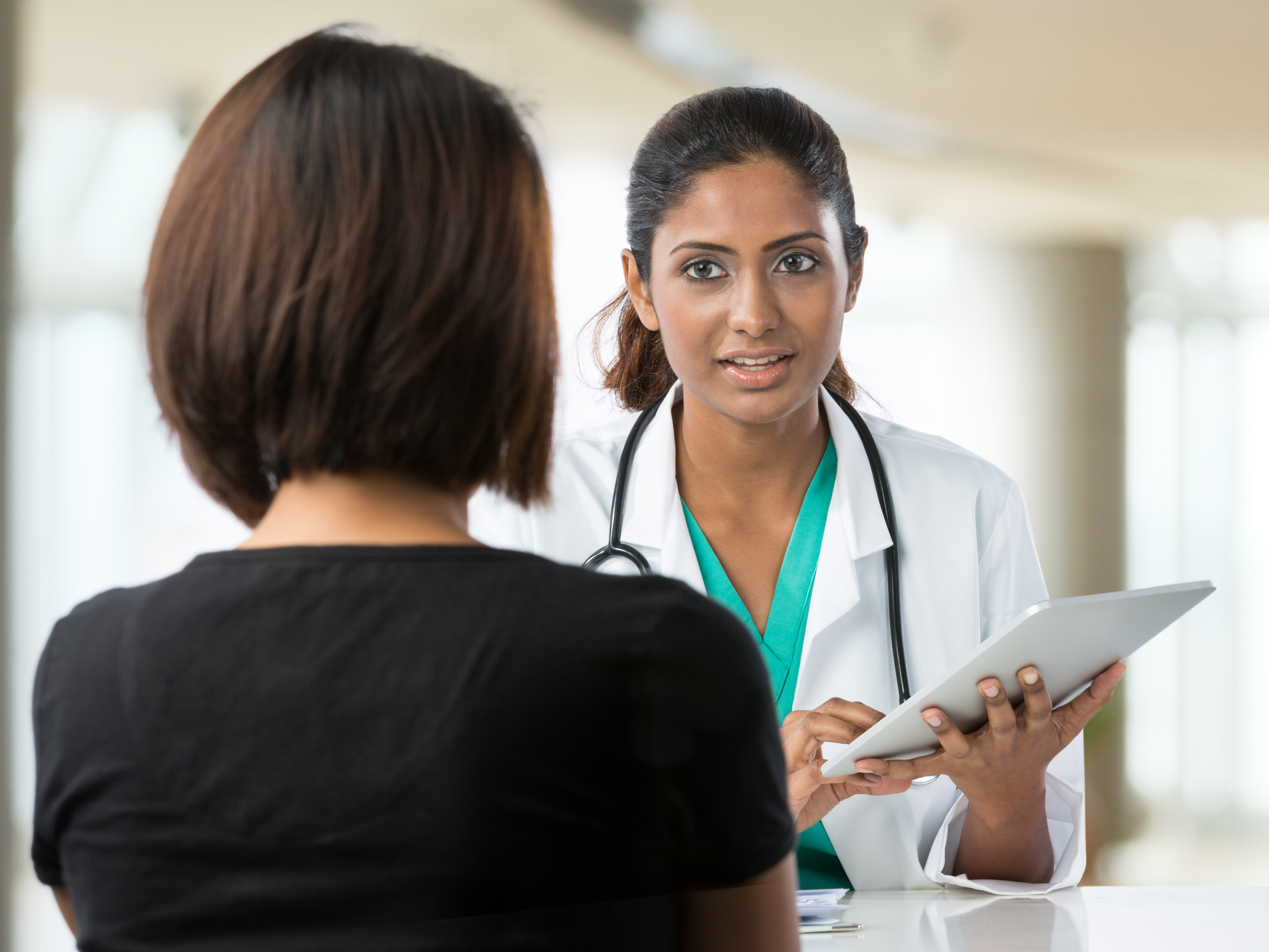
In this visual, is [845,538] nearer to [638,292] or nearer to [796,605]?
[796,605]

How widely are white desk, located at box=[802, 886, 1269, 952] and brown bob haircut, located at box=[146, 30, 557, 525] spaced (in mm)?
734

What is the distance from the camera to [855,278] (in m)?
1.69

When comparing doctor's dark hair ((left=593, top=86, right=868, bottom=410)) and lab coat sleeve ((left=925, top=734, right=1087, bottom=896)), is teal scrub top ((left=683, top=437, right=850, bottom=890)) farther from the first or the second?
doctor's dark hair ((left=593, top=86, right=868, bottom=410))

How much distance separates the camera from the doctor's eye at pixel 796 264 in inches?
61.1

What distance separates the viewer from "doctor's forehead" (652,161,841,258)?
5.02 ft

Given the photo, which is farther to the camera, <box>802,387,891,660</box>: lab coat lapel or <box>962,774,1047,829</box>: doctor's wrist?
<box>802,387,891,660</box>: lab coat lapel

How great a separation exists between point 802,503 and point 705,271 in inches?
14.7

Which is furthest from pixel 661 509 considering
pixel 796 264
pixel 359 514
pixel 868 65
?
pixel 868 65

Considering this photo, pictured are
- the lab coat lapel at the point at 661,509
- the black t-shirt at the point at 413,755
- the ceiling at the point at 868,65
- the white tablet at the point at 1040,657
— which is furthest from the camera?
the ceiling at the point at 868,65

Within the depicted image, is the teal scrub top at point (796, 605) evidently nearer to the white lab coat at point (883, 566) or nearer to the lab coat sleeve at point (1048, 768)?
the white lab coat at point (883, 566)

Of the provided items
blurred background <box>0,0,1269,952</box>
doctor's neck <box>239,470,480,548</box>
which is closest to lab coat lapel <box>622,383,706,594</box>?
blurred background <box>0,0,1269,952</box>

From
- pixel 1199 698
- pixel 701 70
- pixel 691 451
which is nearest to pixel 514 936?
pixel 691 451

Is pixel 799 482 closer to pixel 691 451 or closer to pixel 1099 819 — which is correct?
pixel 691 451

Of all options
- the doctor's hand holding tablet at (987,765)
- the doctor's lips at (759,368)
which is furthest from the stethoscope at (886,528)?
the doctor's lips at (759,368)
